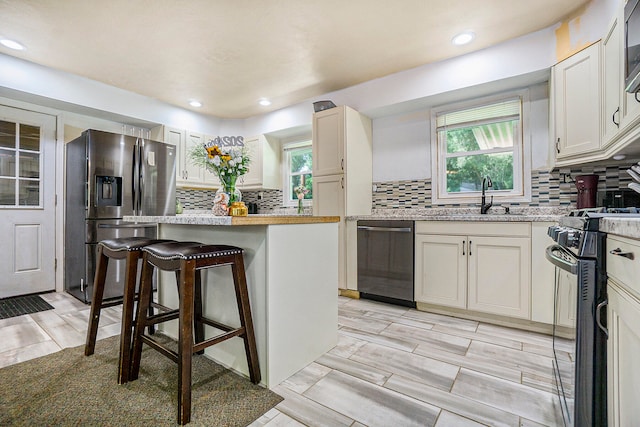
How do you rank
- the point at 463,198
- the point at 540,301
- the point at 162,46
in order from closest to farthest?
the point at 540,301 < the point at 162,46 < the point at 463,198

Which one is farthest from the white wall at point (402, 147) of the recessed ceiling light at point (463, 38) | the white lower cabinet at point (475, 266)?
the white lower cabinet at point (475, 266)

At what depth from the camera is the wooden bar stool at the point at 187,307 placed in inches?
51.5

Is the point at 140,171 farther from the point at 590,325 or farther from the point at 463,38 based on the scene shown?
the point at 590,325

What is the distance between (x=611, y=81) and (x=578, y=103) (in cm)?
34

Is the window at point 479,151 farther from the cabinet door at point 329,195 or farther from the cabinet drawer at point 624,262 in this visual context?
the cabinet drawer at point 624,262

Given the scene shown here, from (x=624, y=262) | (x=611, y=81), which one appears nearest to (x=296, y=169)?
(x=611, y=81)

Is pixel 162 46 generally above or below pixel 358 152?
above

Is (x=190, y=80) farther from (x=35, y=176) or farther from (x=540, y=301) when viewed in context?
(x=540, y=301)

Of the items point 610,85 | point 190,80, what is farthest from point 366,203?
point 190,80

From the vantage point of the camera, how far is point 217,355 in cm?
186

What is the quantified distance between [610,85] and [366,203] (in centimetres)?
227

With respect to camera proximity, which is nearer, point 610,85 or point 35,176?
point 610,85

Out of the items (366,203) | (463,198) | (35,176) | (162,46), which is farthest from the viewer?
(366,203)

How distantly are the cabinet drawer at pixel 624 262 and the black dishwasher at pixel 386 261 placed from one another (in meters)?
1.93
